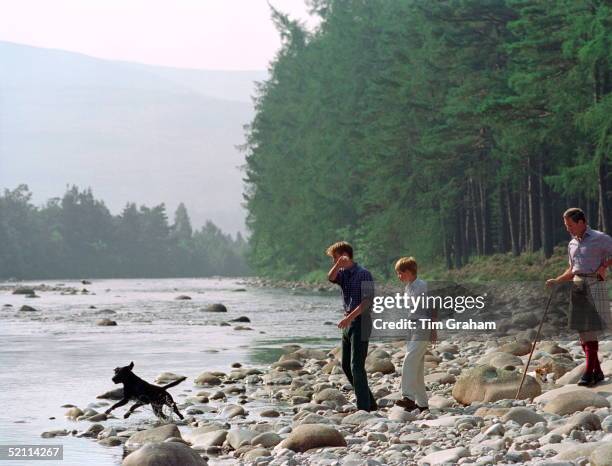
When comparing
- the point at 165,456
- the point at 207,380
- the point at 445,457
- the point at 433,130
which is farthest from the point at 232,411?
the point at 433,130

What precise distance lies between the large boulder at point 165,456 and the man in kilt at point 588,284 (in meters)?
4.09

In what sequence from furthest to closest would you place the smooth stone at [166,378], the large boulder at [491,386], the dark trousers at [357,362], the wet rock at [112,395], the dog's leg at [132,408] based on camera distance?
the smooth stone at [166,378], the wet rock at [112,395], the dog's leg at [132,408], the large boulder at [491,386], the dark trousers at [357,362]

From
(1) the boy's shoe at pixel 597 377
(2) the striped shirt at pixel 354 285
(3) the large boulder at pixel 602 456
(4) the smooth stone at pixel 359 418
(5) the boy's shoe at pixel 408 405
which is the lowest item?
(4) the smooth stone at pixel 359 418

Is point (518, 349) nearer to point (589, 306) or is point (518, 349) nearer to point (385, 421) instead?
point (589, 306)

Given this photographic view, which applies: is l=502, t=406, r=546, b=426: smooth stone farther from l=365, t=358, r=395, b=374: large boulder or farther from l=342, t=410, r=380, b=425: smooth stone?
l=365, t=358, r=395, b=374: large boulder

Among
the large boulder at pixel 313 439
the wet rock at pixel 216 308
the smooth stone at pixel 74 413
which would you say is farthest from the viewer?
the wet rock at pixel 216 308

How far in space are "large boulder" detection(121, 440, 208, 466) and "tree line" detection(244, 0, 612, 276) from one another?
22.6m

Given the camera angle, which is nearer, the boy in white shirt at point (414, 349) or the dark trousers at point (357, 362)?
the boy in white shirt at point (414, 349)

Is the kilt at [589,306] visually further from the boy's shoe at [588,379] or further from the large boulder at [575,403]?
the large boulder at [575,403]

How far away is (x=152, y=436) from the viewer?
1128 cm

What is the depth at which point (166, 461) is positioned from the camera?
9.27 metres

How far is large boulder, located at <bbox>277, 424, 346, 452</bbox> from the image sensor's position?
1011 centimetres

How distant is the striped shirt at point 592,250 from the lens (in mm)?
11602

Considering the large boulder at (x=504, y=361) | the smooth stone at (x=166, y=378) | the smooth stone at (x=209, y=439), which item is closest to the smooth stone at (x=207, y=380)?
the smooth stone at (x=166, y=378)
